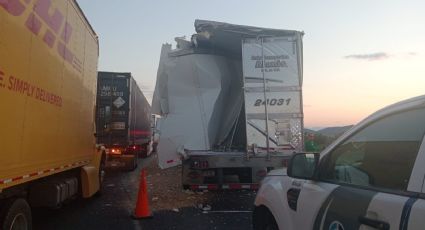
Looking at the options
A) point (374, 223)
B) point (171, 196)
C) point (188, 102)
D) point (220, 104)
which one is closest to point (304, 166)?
point (374, 223)

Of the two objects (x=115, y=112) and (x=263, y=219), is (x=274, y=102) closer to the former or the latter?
(x=263, y=219)

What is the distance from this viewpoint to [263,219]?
16.8ft

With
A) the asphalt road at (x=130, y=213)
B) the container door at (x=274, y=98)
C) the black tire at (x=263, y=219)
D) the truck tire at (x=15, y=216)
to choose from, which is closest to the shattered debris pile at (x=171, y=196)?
the asphalt road at (x=130, y=213)

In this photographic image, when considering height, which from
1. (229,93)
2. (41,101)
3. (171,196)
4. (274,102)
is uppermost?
(229,93)

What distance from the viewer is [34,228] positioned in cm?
859

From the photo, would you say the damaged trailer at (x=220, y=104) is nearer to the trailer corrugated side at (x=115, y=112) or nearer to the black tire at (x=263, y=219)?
the black tire at (x=263, y=219)

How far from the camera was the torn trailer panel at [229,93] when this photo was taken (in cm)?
1043

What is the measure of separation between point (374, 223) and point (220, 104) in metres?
8.90

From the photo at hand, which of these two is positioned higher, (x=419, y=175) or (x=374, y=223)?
(x=419, y=175)

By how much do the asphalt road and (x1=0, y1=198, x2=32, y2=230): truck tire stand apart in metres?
2.05

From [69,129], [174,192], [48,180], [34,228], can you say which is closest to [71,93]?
[69,129]

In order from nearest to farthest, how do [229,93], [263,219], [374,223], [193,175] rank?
[374,223], [263,219], [193,175], [229,93]

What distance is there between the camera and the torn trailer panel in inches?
411

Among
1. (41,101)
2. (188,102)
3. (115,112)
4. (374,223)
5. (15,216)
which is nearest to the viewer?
(374,223)
